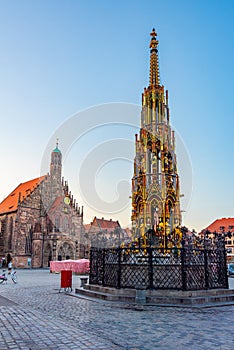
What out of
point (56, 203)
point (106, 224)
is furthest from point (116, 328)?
point (106, 224)

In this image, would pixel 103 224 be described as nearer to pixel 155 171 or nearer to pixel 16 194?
pixel 16 194

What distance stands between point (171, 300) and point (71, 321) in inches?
159

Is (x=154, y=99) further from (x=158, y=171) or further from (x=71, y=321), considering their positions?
(x=71, y=321)

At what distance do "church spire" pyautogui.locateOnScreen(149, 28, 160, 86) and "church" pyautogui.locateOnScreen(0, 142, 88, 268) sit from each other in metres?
34.6

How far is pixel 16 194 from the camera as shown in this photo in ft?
190

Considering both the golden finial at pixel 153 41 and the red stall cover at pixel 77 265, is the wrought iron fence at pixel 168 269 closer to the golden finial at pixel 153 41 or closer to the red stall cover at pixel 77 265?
the golden finial at pixel 153 41

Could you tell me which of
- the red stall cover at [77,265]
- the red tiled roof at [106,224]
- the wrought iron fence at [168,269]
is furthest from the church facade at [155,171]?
the red tiled roof at [106,224]

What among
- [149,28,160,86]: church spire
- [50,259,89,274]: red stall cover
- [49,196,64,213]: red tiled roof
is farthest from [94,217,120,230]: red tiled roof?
[149,28,160,86]: church spire

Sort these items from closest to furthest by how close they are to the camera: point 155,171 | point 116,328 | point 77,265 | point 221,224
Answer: point 116,328
point 155,171
point 77,265
point 221,224

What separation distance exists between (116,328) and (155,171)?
12.2 metres

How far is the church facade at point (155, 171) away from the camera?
16844 millimetres

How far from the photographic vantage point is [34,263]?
4791 cm

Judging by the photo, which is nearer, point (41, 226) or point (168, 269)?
point (168, 269)

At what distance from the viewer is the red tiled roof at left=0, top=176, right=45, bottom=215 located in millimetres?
52475
